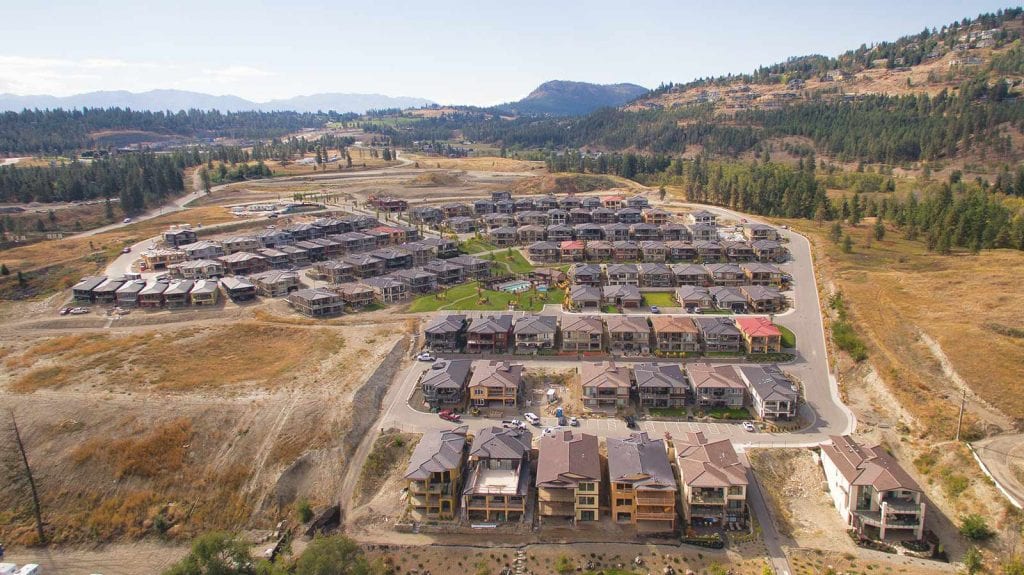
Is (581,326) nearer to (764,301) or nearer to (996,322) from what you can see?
(764,301)

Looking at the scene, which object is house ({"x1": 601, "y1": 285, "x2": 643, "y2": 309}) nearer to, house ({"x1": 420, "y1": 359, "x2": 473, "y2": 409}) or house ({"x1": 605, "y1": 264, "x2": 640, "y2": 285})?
house ({"x1": 605, "y1": 264, "x2": 640, "y2": 285})

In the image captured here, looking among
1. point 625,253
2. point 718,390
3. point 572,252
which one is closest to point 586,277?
point 572,252

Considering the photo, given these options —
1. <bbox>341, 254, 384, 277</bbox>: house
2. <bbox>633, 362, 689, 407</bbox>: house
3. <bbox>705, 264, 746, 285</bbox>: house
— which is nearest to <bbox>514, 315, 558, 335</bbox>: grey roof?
<bbox>633, 362, 689, 407</bbox>: house

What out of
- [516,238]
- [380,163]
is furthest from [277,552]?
[380,163]

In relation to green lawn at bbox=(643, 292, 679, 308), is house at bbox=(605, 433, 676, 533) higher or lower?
lower

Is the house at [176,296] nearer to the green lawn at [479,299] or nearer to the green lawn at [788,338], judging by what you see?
the green lawn at [479,299]

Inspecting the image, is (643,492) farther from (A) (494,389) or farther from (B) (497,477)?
(A) (494,389)

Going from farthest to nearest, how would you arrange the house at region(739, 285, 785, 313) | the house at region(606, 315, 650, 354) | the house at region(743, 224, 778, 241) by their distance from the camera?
the house at region(743, 224, 778, 241)
the house at region(739, 285, 785, 313)
the house at region(606, 315, 650, 354)
